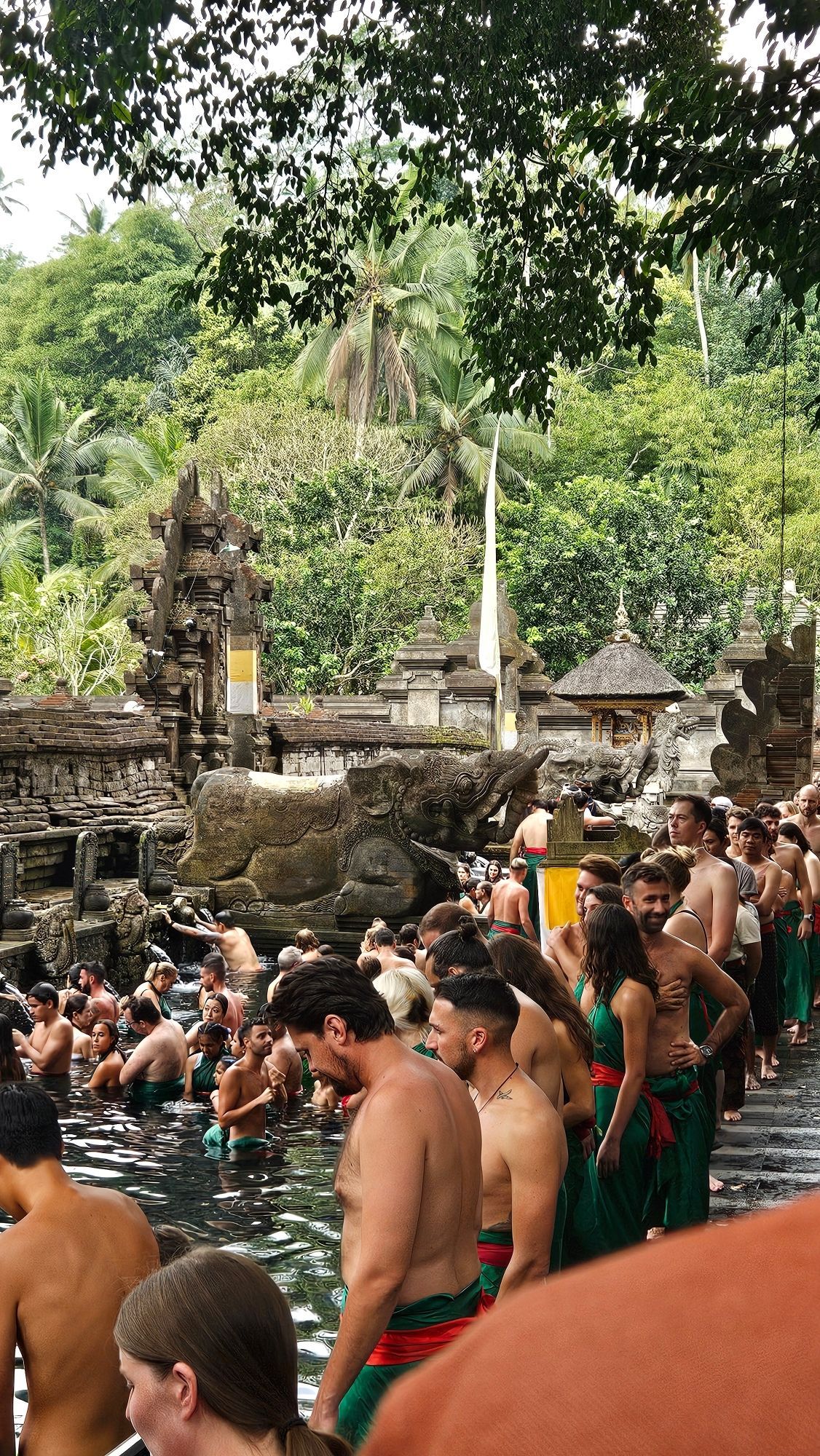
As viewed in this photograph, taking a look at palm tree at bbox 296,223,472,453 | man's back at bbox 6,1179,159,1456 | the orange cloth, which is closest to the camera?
the orange cloth

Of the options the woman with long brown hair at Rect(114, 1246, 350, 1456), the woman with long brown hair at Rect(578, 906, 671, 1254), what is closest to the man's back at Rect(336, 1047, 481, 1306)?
the woman with long brown hair at Rect(114, 1246, 350, 1456)

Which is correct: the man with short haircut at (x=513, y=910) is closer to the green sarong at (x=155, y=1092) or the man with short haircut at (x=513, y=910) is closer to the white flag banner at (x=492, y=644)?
the green sarong at (x=155, y=1092)

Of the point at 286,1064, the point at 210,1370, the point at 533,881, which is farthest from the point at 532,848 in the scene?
the point at 210,1370

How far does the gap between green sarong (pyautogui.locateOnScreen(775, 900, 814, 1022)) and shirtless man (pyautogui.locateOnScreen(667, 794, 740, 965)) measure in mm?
3042

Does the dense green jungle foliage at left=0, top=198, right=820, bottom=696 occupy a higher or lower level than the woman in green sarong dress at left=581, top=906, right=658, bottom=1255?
higher

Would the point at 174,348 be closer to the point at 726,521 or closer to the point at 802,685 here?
the point at 726,521

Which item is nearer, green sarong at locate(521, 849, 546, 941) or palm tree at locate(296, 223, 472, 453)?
green sarong at locate(521, 849, 546, 941)

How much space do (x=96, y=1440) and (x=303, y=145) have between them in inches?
375

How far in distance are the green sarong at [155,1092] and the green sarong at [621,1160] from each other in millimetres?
5953

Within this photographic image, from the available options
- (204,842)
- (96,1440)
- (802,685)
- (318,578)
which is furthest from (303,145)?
(318,578)

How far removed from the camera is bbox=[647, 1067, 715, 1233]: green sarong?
6094mm

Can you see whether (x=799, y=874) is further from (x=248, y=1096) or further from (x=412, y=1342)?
(x=412, y=1342)

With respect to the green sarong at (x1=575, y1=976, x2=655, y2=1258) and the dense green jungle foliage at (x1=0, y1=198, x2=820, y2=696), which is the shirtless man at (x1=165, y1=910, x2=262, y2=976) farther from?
the dense green jungle foliage at (x1=0, y1=198, x2=820, y2=696)

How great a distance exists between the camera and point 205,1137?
1016cm
